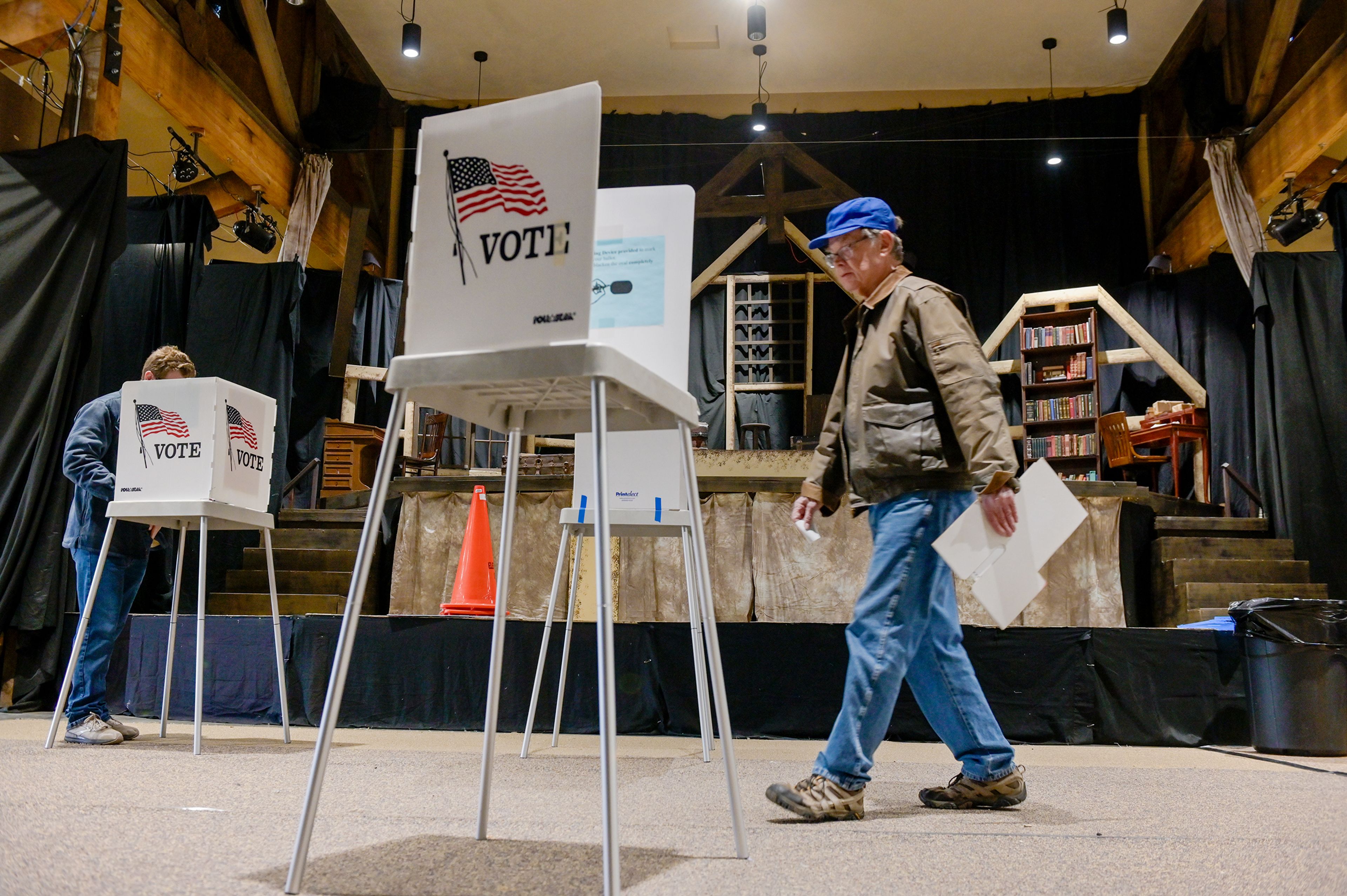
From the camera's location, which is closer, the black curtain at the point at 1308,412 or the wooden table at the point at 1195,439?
the black curtain at the point at 1308,412

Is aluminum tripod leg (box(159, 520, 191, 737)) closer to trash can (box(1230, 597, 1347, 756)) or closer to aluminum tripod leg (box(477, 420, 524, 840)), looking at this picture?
aluminum tripod leg (box(477, 420, 524, 840))

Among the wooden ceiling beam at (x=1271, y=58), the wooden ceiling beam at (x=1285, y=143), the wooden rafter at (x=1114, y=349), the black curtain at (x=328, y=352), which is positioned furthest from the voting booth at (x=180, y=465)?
the wooden ceiling beam at (x=1271, y=58)

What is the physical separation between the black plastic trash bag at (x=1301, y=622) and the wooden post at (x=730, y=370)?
661 cm

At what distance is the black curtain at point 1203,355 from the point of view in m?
8.97

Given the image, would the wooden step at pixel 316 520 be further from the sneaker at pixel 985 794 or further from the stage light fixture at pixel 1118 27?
the stage light fixture at pixel 1118 27

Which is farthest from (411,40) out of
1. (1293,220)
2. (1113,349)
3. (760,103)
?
Answer: (1293,220)

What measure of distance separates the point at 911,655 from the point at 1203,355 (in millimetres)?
8975

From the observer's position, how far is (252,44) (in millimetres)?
8633

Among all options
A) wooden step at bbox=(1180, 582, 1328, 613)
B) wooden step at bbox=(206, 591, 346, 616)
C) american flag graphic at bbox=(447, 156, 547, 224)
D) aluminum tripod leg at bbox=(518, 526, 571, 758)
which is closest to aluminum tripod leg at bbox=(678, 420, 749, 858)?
american flag graphic at bbox=(447, 156, 547, 224)

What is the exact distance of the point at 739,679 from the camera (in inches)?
167

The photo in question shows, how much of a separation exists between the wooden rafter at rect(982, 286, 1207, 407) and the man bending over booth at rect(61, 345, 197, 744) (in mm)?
8098

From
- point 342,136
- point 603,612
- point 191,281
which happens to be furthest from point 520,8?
point 603,612

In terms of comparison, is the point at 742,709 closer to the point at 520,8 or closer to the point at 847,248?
the point at 847,248

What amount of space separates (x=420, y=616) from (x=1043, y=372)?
7.86 metres
